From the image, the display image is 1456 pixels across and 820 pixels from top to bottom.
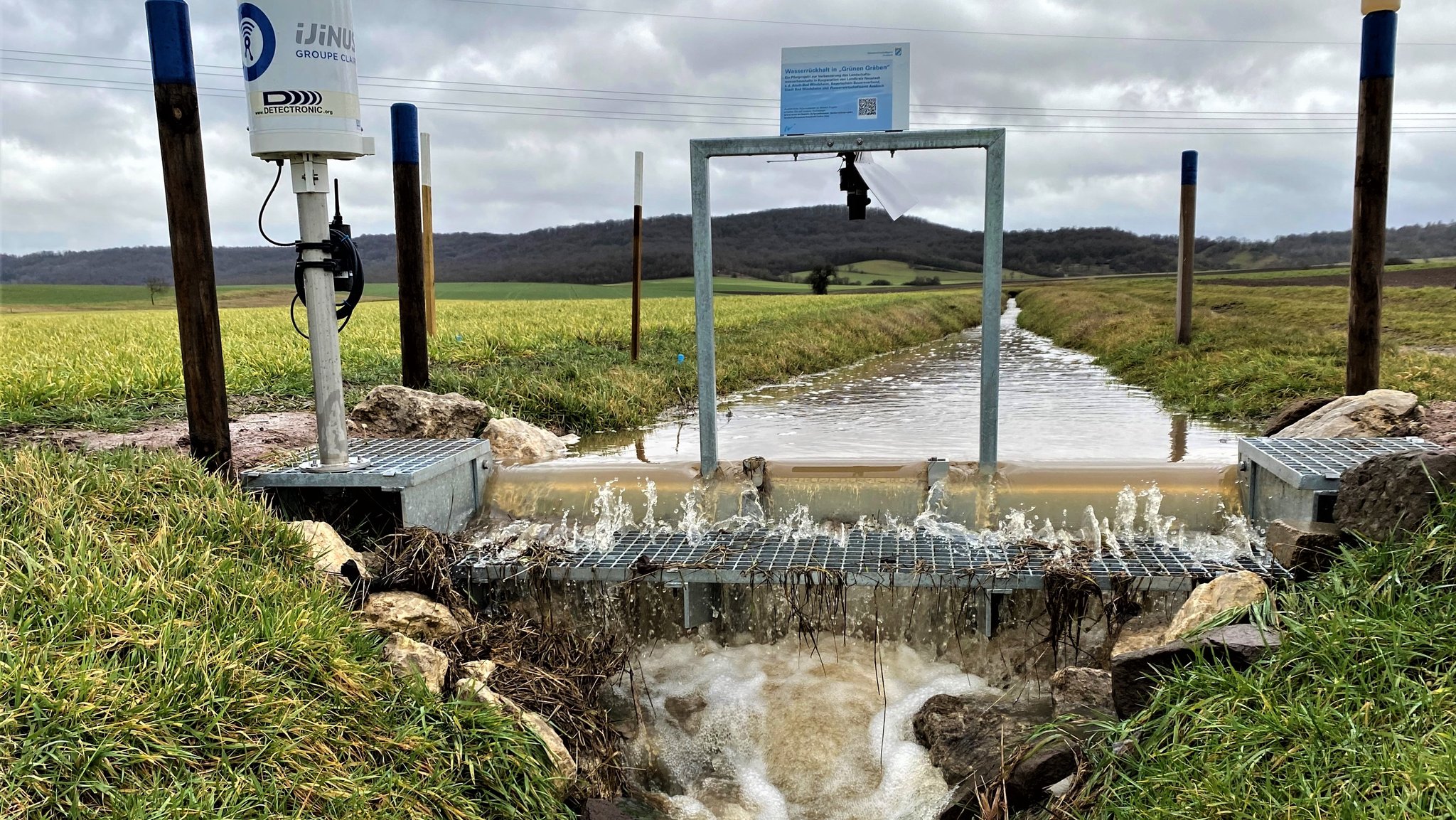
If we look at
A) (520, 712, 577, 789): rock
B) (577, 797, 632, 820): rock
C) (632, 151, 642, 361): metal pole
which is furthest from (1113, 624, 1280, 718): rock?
(632, 151, 642, 361): metal pole

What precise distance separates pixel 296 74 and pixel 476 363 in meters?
8.04

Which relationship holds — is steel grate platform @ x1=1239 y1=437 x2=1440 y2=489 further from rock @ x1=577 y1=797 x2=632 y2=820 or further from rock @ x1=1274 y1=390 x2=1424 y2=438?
rock @ x1=577 y1=797 x2=632 y2=820

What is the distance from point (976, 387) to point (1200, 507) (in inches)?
292

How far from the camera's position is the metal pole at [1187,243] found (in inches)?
583

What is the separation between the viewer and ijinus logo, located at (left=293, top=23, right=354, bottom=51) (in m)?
4.69

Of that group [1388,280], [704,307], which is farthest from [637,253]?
[1388,280]

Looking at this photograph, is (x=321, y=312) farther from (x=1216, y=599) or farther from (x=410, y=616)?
(x=1216, y=599)

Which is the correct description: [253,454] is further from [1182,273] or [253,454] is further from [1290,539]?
[1182,273]

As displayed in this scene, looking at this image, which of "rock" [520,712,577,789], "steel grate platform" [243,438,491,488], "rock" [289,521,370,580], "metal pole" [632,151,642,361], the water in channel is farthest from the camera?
"metal pole" [632,151,642,361]

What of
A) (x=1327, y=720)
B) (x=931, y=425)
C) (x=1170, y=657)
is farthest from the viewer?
(x=931, y=425)

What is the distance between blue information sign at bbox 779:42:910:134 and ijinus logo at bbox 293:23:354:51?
95.5 inches

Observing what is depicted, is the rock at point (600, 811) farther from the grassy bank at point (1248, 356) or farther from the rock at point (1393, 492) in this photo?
the grassy bank at point (1248, 356)

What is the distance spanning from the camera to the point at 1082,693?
3.92 m

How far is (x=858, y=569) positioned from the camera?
468cm
